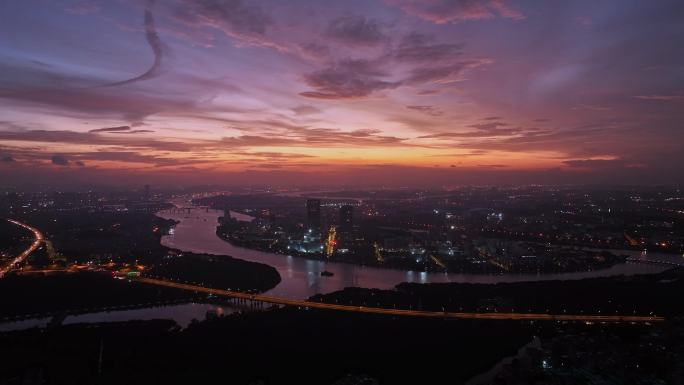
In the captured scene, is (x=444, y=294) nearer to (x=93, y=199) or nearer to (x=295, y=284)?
(x=295, y=284)

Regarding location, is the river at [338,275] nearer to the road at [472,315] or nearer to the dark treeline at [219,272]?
the dark treeline at [219,272]

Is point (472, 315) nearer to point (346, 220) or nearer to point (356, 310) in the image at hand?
point (356, 310)

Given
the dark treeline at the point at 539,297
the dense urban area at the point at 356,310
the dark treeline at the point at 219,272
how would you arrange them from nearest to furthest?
1. the dense urban area at the point at 356,310
2. the dark treeline at the point at 539,297
3. the dark treeline at the point at 219,272

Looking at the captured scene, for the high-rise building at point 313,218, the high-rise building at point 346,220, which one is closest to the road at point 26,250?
the high-rise building at point 313,218

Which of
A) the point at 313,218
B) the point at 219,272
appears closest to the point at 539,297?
the point at 219,272

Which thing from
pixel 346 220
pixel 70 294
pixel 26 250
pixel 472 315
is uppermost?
pixel 346 220

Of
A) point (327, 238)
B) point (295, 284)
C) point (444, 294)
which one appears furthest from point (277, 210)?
point (444, 294)

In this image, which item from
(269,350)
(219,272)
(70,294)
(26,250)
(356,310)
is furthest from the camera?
(26,250)

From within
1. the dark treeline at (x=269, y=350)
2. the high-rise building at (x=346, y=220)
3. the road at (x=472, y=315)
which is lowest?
the dark treeline at (x=269, y=350)

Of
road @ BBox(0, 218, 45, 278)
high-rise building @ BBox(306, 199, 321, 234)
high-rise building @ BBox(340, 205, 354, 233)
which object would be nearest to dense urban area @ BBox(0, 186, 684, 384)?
road @ BBox(0, 218, 45, 278)

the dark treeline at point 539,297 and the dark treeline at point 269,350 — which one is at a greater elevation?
the dark treeline at point 539,297

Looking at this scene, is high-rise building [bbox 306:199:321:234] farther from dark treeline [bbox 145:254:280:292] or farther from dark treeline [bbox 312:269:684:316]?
dark treeline [bbox 312:269:684:316]
